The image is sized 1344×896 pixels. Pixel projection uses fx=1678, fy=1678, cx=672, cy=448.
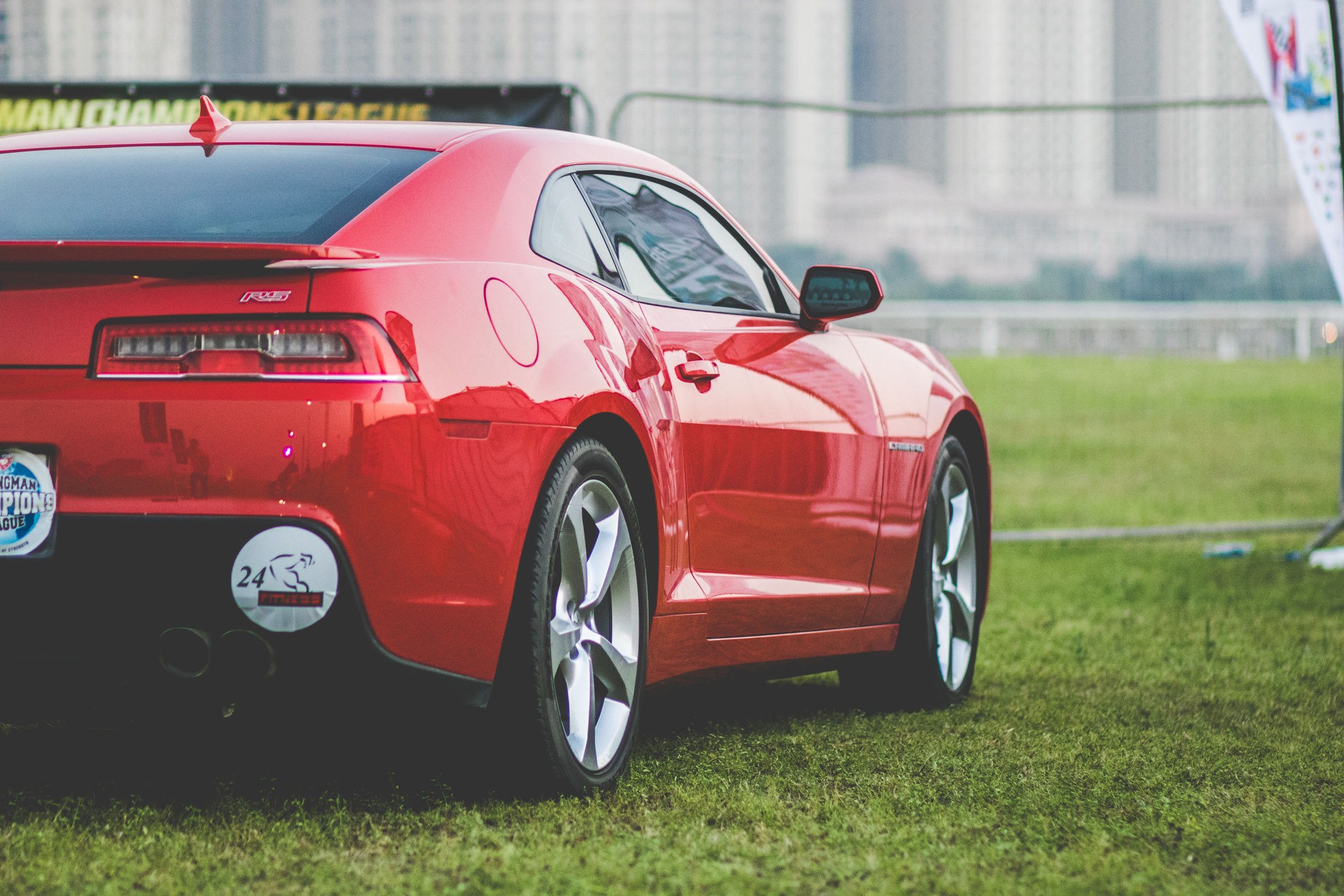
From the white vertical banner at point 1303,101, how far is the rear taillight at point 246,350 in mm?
6995

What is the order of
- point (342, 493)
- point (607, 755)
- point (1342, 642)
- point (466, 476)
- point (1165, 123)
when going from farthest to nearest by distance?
point (1165, 123) < point (1342, 642) < point (607, 755) < point (466, 476) < point (342, 493)

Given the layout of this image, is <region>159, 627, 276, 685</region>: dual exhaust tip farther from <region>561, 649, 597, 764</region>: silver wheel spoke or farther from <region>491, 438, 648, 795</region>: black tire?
<region>561, 649, 597, 764</region>: silver wheel spoke

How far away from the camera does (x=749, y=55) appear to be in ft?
459

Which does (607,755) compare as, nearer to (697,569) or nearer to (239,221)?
(697,569)

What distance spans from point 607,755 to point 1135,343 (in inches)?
352

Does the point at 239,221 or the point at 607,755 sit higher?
the point at 239,221

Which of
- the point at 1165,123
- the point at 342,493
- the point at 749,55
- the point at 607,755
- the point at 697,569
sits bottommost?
A: the point at 607,755

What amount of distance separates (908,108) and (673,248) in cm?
646

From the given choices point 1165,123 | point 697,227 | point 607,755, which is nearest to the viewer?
point 607,755

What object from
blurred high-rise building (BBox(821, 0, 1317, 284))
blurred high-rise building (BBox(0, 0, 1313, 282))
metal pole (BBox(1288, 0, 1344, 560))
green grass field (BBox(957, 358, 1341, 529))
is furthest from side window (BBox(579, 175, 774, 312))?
green grass field (BBox(957, 358, 1341, 529))

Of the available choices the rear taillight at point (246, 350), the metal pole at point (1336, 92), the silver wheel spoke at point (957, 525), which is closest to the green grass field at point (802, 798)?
the silver wheel spoke at point (957, 525)

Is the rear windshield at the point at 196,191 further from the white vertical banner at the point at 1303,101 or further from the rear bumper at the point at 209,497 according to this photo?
the white vertical banner at the point at 1303,101

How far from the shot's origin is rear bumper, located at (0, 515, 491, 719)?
2883mm

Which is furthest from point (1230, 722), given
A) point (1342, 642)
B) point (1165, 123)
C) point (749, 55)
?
point (749, 55)
